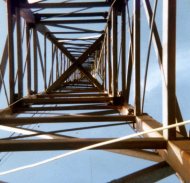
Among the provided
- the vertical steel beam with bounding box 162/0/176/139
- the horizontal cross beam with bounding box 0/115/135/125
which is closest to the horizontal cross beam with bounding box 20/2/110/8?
the horizontal cross beam with bounding box 0/115/135/125

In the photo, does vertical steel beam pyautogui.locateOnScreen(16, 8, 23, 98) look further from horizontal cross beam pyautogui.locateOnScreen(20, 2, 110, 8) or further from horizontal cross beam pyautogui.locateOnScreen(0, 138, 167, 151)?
Result: horizontal cross beam pyautogui.locateOnScreen(0, 138, 167, 151)

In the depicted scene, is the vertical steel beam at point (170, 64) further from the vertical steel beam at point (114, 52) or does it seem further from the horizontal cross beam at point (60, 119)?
the vertical steel beam at point (114, 52)

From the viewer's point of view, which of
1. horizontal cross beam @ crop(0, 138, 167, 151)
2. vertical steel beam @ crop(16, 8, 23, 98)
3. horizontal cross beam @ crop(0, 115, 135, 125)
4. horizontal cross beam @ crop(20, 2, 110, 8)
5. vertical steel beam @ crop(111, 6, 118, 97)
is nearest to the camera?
horizontal cross beam @ crop(0, 138, 167, 151)

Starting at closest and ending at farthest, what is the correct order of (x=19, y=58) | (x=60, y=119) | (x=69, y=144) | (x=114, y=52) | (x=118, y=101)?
(x=69, y=144)
(x=60, y=119)
(x=19, y=58)
(x=118, y=101)
(x=114, y=52)

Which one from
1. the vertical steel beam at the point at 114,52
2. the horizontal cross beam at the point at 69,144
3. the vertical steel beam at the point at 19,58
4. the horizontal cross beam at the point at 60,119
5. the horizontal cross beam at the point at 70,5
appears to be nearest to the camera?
the horizontal cross beam at the point at 69,144

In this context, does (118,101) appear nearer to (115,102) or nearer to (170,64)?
(115,102)

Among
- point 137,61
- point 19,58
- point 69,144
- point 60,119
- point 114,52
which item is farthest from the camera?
point 114,52

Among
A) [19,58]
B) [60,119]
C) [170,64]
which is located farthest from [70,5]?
[170,64]

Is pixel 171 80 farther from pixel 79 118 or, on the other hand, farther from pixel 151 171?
pixel 79 118

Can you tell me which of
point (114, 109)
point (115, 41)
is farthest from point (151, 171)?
point (115, 41)

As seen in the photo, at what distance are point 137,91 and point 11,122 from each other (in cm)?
245

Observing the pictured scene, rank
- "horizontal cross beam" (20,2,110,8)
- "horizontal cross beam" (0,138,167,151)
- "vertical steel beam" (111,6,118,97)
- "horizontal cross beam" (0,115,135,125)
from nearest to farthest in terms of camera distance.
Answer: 1. "horizontal cross beam" (0,138,167,151)
2. "horizontal cross beam" (0,115,135,125)
3. "vertical steel beam" (111,6,118,97)
4. "horizontal cross beam" (20,2,110,8)

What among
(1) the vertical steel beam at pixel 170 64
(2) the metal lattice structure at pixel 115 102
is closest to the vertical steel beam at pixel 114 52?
(2) the metal lattice structure at pixel 115 102

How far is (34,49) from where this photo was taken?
1141cm
